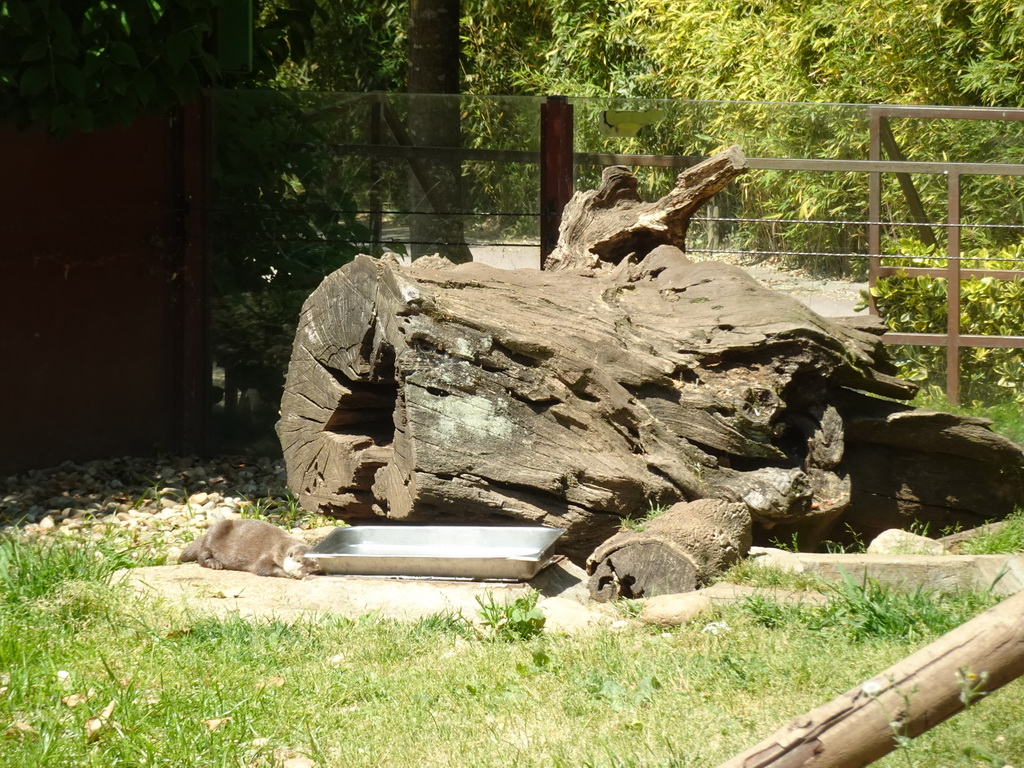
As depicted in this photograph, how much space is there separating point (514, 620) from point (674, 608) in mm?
566

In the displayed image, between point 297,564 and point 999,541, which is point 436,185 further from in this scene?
point 999,541

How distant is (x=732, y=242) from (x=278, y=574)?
4420 millimetres

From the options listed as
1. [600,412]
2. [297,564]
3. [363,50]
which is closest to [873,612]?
[600,412]

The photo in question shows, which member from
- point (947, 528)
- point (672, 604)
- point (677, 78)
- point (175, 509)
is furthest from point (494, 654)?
point (677, 78)

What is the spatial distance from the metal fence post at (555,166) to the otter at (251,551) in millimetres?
3293

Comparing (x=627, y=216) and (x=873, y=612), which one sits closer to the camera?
(x=873, y=612)

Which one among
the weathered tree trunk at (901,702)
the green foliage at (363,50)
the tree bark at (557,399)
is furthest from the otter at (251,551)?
the green foliage at (363,50)

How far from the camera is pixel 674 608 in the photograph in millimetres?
4141

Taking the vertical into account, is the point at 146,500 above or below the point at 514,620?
below

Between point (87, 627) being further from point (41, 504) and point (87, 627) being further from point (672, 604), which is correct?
point (41, 504)

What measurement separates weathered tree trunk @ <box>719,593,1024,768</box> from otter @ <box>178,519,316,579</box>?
10.0ft

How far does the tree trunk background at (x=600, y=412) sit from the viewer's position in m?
4.90

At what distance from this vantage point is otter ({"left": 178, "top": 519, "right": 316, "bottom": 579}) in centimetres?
510

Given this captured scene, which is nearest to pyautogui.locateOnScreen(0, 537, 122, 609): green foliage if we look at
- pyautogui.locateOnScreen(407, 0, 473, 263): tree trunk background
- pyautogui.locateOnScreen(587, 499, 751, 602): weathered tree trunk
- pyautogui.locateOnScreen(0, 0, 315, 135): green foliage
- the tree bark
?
the tree bark
